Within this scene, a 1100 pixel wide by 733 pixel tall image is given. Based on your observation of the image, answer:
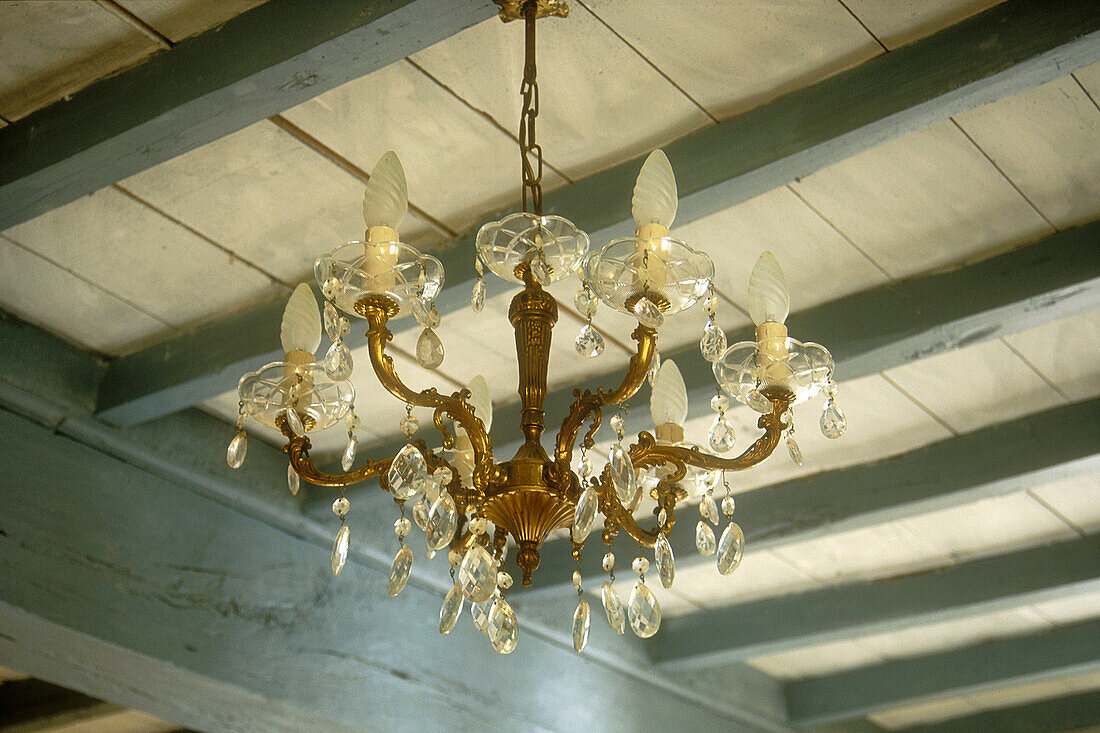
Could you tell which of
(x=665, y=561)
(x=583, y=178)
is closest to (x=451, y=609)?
(x=665, y=561)

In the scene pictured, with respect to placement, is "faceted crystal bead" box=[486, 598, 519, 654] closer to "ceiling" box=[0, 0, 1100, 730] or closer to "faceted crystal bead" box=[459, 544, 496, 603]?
"faceted crystal bead" box=[459, 544, 496, 603]

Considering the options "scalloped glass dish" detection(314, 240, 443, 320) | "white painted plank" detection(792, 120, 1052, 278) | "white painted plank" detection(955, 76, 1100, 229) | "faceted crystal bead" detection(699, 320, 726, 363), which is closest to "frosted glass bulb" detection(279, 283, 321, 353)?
"scalloped glass dish" detection(314, 240, 443, 320)

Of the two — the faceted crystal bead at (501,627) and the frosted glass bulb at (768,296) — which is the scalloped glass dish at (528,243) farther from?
the faceted crystal bead at (501,627)

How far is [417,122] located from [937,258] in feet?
4.00

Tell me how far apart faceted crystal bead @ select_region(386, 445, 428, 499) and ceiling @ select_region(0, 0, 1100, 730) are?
0.90 meters

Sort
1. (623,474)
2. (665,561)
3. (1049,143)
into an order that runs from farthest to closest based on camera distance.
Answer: (1049,143), (665,561), (623,474)

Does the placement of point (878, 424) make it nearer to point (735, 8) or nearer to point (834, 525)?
point (834, 525)

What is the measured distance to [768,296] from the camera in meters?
1.67

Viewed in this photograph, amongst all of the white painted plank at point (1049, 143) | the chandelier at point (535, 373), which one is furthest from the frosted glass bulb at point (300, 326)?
the white painted plank at point (1049, 143)

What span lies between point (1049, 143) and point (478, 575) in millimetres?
1523

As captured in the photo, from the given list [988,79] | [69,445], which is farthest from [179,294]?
[988,79]

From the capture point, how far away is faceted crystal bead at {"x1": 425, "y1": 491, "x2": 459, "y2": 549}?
147cm

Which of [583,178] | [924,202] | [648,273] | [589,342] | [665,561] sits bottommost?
[665,561]

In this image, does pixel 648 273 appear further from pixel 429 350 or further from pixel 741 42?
pixel 741 42
